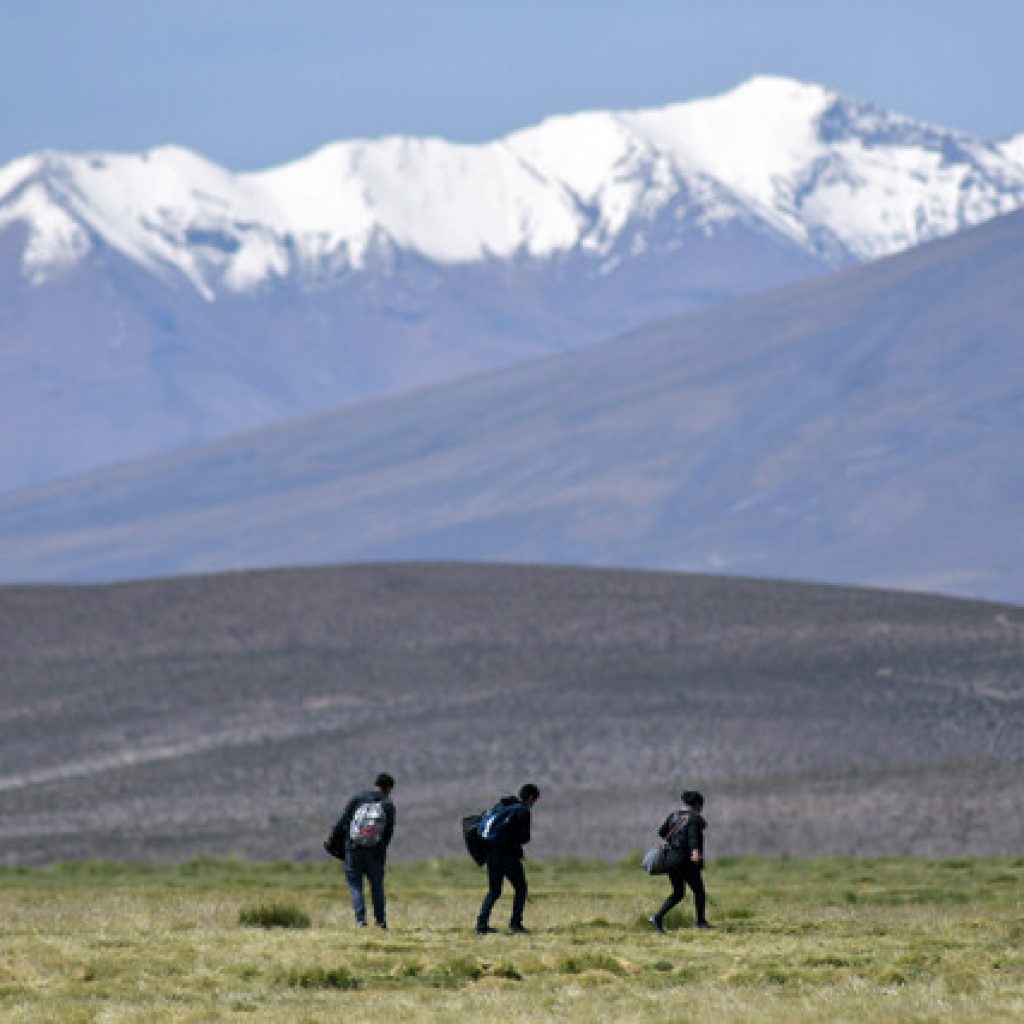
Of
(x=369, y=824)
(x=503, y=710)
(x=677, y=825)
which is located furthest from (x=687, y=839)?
(x=503, y=710)

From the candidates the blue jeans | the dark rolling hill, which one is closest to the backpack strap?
the blue jeans

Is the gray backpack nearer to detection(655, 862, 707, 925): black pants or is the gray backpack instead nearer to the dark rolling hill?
detection(655, 862, 707, 925): black pants

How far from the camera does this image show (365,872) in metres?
29.1

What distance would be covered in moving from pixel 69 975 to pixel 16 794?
53.7m

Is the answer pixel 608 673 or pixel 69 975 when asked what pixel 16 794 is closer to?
pixel 608 673

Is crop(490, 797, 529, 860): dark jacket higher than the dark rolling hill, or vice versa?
the dark rolling hill

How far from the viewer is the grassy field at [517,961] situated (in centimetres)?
2264

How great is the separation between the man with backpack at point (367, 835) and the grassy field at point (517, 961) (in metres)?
0.65

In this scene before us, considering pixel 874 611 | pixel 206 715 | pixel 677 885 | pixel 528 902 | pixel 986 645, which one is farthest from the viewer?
pixel 874 611

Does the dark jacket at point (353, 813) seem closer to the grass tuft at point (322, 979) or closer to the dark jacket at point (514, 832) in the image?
the dark jacket at point (514, 832)

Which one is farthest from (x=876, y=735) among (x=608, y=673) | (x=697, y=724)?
(x=608, y=673)

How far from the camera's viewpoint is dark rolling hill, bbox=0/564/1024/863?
6800 cm

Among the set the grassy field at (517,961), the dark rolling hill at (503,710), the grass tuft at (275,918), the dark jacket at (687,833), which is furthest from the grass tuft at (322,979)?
the dark rolling hill at (503,710)

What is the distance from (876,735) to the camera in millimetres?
81438
